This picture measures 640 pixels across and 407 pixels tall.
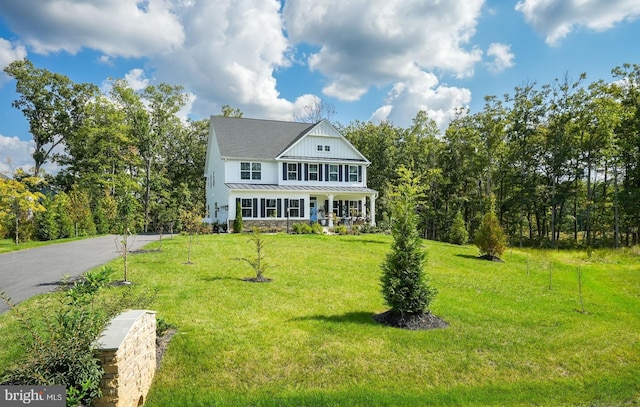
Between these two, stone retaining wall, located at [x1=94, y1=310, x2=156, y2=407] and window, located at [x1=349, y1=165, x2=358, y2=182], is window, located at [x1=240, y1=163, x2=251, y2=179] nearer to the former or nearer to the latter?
window, located at [x1=349, y1=165, x2=358, y2=182]

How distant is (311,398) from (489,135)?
32.7 m

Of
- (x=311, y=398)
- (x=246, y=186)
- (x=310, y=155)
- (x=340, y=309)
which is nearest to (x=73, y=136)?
(x=246, y=186)

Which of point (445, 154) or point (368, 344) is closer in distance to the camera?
point (368, 344)

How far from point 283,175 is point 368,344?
21933mm

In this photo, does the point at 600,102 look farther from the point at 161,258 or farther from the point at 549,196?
the point at 161,258

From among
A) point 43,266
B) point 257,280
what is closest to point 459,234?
point 257,280

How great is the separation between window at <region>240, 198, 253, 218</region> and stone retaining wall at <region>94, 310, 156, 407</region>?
20289 mm

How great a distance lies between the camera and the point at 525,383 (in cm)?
578

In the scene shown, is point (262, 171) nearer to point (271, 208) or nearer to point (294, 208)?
point (271, 208)

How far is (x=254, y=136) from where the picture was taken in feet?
96.6

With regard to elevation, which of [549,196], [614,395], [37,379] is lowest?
[614,395]

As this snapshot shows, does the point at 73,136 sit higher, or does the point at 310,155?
the point at 73,136

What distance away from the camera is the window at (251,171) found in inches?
1073

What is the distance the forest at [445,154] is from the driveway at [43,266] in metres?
9.58
